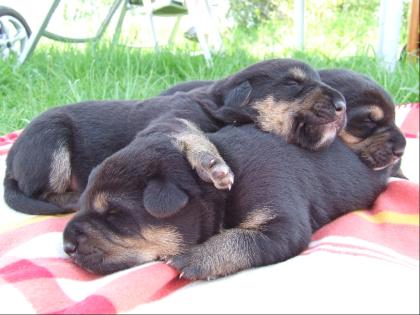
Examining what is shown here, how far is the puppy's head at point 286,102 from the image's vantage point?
9.20 ft

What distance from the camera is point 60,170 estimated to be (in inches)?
127

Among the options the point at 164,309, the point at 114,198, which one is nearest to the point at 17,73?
the point at 114,198

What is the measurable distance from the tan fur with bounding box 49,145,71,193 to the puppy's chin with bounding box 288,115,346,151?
52.0 inches

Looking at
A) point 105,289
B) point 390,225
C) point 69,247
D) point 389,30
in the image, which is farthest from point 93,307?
point 389,30

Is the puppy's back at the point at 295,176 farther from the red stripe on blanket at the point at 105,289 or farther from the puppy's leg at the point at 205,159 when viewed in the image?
the red stripe on blanket at the point at 105,289

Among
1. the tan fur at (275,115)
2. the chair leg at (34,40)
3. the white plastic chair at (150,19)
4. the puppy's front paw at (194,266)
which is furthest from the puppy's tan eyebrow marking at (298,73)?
the chair leg at (34,40)

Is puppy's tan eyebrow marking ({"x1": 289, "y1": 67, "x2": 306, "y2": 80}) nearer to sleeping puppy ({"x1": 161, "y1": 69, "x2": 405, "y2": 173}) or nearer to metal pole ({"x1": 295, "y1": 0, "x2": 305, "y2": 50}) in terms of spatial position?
sleeping puppy ({"x1": 161, "y1": 69, "x2": 405, "y2": 173})

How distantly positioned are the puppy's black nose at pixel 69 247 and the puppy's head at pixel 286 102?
1.14 metres

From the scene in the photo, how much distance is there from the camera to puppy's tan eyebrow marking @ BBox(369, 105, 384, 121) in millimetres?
3070

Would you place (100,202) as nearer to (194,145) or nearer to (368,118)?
(194,145)

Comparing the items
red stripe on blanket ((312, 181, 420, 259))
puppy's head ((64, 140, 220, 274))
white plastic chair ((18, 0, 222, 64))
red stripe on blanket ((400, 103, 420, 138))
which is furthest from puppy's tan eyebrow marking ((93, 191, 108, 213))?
white plastic chair ((18, 0, 222, 64))

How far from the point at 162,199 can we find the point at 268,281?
0.49m

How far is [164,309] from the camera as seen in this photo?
1.84m

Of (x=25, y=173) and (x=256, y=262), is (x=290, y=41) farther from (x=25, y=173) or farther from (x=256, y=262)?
(x=256, y=262)
